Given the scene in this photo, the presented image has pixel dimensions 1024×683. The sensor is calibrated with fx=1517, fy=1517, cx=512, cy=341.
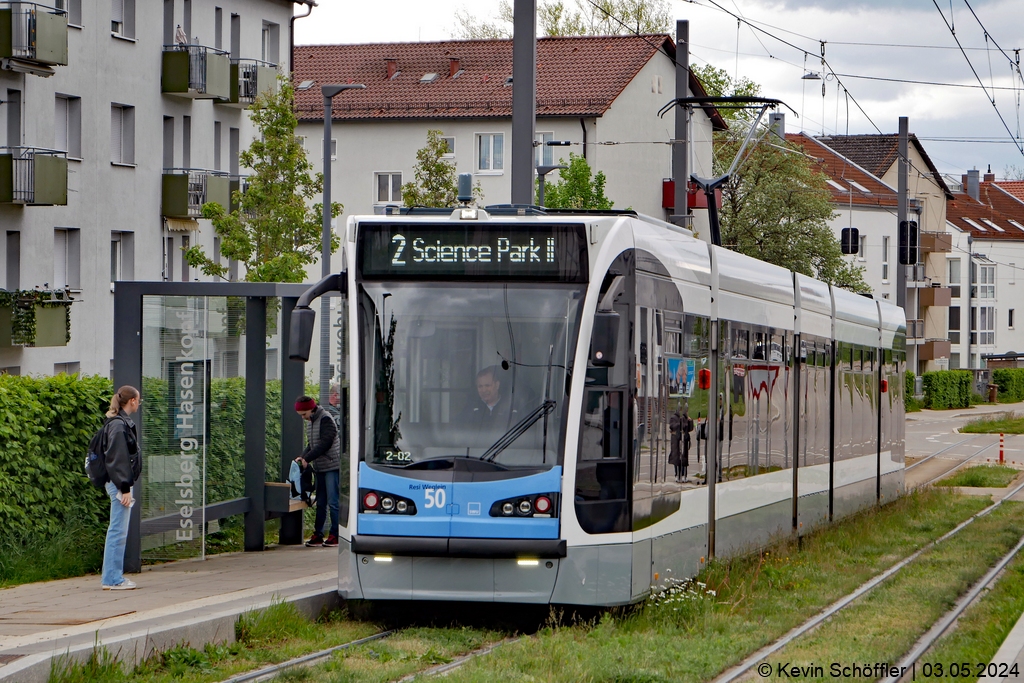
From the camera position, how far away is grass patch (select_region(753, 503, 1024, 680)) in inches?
386

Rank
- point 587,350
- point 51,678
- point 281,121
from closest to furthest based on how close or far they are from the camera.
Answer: point 51,678
point 587,350
point 281,121

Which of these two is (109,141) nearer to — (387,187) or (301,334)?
(387,187)

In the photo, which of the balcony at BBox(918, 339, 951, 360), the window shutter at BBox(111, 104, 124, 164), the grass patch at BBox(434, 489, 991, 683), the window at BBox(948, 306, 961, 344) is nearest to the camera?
the grass patch at BBox(434, 489, 991, 683)

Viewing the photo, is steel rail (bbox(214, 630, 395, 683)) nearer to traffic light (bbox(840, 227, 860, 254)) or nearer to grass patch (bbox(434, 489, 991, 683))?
grass patch (bbox(434, 489, 991, 683))

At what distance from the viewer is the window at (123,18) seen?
3509 centimetres

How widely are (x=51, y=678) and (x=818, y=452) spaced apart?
35.8 ft

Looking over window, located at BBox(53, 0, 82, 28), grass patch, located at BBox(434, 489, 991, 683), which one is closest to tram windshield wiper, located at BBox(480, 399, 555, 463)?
grass patch, located at BBox(434, 489, 991, 683)

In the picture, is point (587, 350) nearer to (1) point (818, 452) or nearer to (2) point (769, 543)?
(2) point (769, 543)

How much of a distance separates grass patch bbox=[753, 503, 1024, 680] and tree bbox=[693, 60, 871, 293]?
4095 cm

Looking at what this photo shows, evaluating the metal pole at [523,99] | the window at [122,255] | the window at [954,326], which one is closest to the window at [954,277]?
the window at [954,326]

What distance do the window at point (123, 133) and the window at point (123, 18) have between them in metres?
1.70

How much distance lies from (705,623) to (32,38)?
79.4ft

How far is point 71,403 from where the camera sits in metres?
13.5

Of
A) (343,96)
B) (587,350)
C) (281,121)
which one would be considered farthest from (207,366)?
(343,96)
